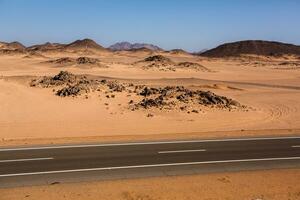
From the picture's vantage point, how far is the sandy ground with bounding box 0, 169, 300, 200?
13.4m

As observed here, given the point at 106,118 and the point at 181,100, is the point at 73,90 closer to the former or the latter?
the point at 106,118

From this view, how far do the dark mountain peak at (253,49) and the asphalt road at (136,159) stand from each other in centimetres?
14909

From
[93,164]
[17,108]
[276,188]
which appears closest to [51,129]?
[17,108]

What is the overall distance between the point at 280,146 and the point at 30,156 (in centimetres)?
1062

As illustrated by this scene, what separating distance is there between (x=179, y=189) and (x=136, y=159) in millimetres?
3968

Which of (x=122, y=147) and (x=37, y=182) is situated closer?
(x=37, y=182)

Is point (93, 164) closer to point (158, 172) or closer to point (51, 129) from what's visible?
point (158, 172)

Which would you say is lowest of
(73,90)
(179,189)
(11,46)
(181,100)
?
(179,189)

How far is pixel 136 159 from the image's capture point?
17.9m

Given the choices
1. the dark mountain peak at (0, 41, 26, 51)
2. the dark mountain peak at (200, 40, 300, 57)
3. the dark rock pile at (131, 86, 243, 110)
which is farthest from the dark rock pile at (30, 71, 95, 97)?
the dark mountain peak at (200, 40, 300, 57)

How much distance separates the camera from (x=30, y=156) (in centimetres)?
1817

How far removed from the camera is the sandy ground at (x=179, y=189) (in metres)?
13.4

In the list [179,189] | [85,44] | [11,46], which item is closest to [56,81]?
[179,189]

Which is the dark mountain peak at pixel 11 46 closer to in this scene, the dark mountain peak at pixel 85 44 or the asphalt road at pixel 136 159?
the dark mountain peak at pixel 85 44
